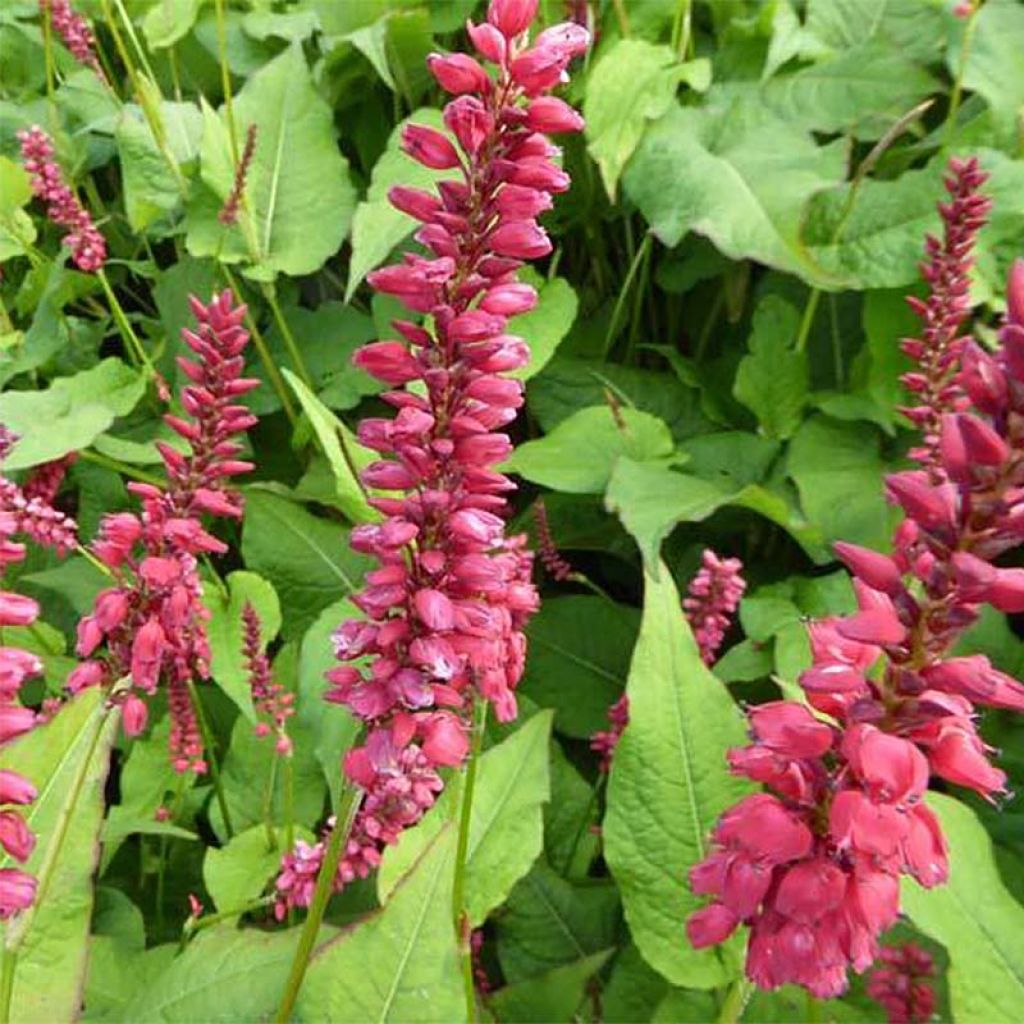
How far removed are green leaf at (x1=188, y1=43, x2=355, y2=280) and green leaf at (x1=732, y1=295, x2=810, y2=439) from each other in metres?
1.01

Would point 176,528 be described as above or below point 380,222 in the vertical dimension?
above

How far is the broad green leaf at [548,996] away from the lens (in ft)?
6.99

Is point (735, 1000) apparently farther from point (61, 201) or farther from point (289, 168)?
point (289, 168)

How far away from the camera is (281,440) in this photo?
130 inches

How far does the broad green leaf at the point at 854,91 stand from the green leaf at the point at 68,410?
1733 mm

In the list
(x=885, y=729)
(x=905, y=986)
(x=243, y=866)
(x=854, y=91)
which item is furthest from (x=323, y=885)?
(x=854, y=91)

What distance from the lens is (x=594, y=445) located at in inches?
116

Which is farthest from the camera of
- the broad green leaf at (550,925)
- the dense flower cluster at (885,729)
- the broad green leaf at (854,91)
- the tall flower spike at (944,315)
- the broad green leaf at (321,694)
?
the broad green leaf at (854,91)

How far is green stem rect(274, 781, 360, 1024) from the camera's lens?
147 cm

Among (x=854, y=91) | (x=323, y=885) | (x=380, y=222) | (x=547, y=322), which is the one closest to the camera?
(x=323, y=885)

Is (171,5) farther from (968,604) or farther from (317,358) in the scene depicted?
(968,604)

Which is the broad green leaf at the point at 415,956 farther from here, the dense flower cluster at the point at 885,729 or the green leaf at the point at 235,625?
the green leaf at the point at 235,625

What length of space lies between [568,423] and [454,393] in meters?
1.70

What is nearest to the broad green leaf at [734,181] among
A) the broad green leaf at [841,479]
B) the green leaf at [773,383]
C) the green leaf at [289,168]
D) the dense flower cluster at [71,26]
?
the green leaf at [773,383]
